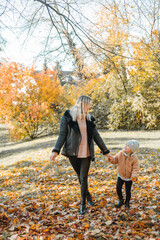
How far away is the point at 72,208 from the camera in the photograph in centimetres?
364

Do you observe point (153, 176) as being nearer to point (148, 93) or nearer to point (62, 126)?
point (62, 126)

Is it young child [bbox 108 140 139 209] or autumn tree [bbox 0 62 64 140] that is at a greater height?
autumn tree [bbox 0 62 64 140]

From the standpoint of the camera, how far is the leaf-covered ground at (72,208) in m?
2.83

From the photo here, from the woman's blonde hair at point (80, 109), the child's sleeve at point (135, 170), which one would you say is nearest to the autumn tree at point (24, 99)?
the woman's blonde hair at point (80, 109)

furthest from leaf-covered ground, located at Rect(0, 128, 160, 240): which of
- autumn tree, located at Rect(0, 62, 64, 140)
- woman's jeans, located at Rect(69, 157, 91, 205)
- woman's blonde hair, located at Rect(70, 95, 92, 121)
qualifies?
autumn tree, located at Rect(0, 62, 64, 140)

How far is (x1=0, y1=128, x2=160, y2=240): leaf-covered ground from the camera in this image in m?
2.83

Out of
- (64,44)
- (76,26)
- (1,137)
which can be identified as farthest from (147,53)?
(1,137)

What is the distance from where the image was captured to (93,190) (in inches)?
179

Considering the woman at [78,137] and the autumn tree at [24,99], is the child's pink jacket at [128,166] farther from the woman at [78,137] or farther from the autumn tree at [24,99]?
the autumn tree at [24,99]

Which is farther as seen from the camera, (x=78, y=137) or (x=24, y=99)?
(x=24, y=99)

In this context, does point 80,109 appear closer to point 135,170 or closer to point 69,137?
point 69,137

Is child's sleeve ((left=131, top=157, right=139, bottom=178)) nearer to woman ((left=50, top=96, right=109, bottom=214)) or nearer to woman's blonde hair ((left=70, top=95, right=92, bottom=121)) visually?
woman ((left=50, top=96, right=109, bottom=214))

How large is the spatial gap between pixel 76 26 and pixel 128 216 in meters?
3.33

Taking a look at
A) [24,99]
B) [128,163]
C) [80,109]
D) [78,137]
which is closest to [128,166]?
[128,163]
